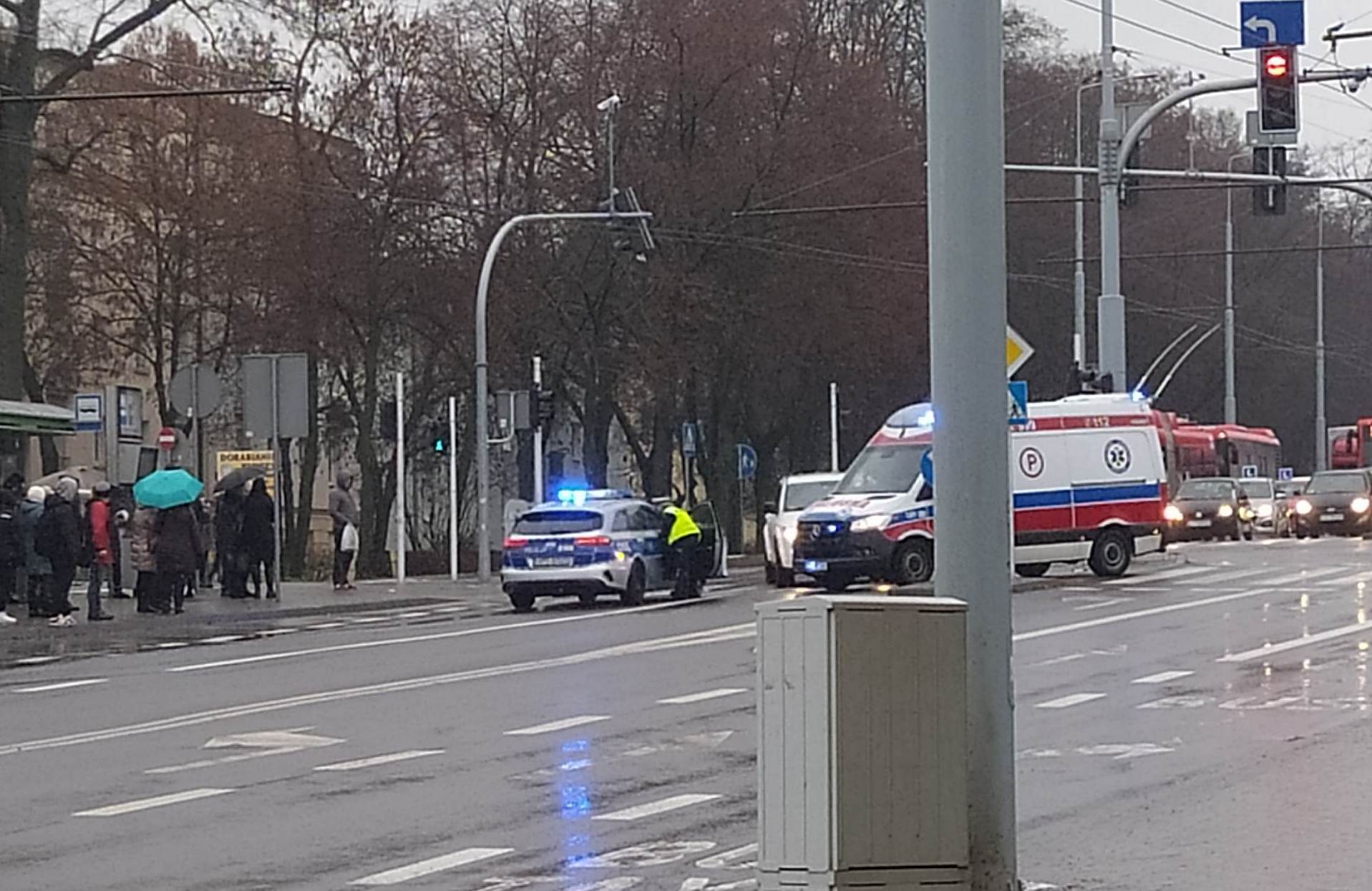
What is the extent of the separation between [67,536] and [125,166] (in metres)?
23.3

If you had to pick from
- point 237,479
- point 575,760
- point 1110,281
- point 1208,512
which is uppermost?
point 1110,281

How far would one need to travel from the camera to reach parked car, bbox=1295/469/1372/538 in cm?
5575

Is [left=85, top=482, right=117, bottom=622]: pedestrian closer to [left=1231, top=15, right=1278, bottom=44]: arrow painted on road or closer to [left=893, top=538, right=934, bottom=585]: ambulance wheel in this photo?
[left=893, top=538, right=934, bottom=585]: ambulance wheel

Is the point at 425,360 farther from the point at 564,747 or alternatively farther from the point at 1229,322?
the point at 564,747

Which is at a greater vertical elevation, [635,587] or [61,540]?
[61,540]

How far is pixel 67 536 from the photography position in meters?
28.4

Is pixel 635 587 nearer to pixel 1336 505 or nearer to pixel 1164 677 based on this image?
pixel 1164 677

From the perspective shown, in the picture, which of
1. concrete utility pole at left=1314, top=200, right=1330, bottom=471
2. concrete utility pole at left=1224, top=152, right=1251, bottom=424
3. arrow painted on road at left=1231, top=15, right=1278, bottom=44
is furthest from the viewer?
concrete utility pole at left=1314, top=200, right=1330, bottom=471

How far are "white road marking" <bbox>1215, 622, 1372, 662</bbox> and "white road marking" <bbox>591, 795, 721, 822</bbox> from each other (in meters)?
9.20

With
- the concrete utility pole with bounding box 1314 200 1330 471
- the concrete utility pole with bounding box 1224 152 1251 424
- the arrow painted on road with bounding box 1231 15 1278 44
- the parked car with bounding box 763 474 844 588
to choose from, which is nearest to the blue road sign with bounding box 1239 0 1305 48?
the arrow painted on road with bounding box 1231 15 1278 44

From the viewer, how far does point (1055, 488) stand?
35.0 m

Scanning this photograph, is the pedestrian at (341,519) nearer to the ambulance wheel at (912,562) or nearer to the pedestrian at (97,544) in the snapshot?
the pedestrian at (97,544)

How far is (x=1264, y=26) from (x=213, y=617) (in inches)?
586

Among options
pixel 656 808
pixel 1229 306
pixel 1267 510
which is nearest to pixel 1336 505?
pixel 1267 510
